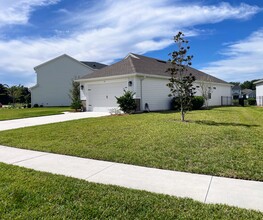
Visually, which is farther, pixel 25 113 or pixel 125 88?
pixel 25 113

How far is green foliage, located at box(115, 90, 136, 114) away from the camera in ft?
50.9

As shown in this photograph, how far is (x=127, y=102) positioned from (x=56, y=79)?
21.0 meters

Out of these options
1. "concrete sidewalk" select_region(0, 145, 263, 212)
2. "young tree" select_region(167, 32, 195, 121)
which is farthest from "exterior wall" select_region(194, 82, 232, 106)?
"concrete sidewalk" select_region(0, 145, 263, 212)

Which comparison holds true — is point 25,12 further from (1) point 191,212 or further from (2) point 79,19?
(1) point 191,212

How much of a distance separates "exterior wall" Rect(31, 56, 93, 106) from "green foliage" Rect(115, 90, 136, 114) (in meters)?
17.5

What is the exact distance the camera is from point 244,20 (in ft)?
47.7

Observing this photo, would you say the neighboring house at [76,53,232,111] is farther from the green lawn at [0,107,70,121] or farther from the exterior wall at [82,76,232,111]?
the green lawn at [0,107,70,121]

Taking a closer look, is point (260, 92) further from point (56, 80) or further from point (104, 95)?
point (56, 80)

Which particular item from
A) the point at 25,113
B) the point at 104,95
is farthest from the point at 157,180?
the point at 25,113

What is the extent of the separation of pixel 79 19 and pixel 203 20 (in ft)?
25.4

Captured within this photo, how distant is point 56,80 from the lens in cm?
3300

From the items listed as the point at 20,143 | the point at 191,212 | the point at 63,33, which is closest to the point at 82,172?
the point at 191,212

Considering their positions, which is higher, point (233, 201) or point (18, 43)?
point (18, 43)

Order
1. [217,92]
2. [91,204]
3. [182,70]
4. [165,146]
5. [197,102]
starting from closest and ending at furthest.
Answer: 1. [91,204]
2. [165,146]
3. [182,70]
4. [197,102]
5. [217,92]
